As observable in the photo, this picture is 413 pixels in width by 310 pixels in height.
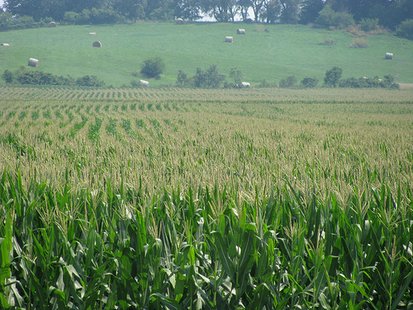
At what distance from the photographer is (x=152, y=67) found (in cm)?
8425

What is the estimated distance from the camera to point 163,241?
456cm

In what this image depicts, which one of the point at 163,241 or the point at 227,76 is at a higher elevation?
the point at 163,241

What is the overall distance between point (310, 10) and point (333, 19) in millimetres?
10137

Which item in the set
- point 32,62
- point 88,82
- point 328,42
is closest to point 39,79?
point 88,82

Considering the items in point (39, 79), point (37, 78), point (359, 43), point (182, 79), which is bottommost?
point (182, 79)

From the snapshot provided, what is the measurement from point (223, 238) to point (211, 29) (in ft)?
377

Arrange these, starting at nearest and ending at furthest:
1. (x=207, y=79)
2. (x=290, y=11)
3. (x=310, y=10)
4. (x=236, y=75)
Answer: (x=207, y=79), (x=236, y=75), (x=310, y=10), (x=290, y=11)

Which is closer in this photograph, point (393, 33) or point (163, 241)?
point (163, 241)

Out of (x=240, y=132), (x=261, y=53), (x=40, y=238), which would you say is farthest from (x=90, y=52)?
(x=40, y=238)

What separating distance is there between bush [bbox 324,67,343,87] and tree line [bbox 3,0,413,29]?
142 ft

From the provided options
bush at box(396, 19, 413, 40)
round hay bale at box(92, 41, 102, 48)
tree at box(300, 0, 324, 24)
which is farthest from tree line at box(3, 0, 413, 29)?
round hay bale at box(92, 41, 102, 48)

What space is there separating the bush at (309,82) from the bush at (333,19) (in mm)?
43631

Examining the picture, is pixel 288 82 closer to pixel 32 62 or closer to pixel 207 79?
pixel 207 79

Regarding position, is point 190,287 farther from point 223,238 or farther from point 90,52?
point 90,52
